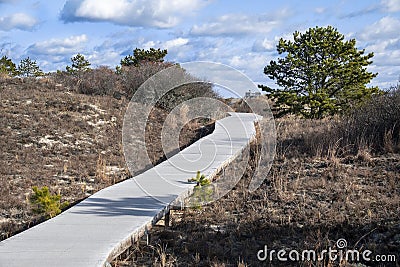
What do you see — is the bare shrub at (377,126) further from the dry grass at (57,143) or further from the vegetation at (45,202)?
the vegetation at (45,202)

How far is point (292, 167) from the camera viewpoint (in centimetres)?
844

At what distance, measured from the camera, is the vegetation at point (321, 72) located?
71.2 ft

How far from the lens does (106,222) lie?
18.7ft

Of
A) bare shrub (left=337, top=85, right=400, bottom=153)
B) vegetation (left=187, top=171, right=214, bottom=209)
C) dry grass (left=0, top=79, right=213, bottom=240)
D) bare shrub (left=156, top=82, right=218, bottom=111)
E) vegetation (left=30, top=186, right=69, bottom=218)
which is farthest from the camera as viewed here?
bare shrub (left=156, top=82, right=218, bottom=111)

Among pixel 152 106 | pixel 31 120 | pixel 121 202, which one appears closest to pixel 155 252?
pixel 121 202

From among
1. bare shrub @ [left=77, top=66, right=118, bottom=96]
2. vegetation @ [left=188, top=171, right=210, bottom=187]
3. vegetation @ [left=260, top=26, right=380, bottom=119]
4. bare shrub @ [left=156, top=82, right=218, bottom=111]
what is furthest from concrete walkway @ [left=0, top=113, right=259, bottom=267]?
vegetation @ [left=260, top=26, right=380, bottom=119]

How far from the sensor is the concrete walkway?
457cm

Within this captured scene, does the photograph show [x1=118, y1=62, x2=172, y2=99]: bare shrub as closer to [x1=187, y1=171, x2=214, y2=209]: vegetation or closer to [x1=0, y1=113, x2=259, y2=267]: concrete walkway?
[x1=0, y1=113, x2=259, y2=267]: concrete walkway

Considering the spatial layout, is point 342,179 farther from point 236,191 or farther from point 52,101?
point 52,101

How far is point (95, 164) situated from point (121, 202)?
3026 millimetres

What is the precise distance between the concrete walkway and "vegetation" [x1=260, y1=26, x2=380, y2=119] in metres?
13.2

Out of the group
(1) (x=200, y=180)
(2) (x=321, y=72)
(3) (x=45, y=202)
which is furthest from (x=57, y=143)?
(2) (x=321, y=72)

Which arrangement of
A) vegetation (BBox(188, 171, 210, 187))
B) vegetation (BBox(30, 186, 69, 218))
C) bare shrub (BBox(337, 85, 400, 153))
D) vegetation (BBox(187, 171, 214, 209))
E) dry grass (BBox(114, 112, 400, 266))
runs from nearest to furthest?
dry grass (BBox(114, 112, 400, 266)) < vegetation (BBox(30, 186, 69, 218)) < vegetation (BBox(187, 171, 214, 209)) < vegetation (BBox(188, 171, 210, 187)) < bare shrub (BBox(337, 85, 400, 153))

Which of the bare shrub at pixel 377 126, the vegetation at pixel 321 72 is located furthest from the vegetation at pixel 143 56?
the bare shrub at pixel 377 126
